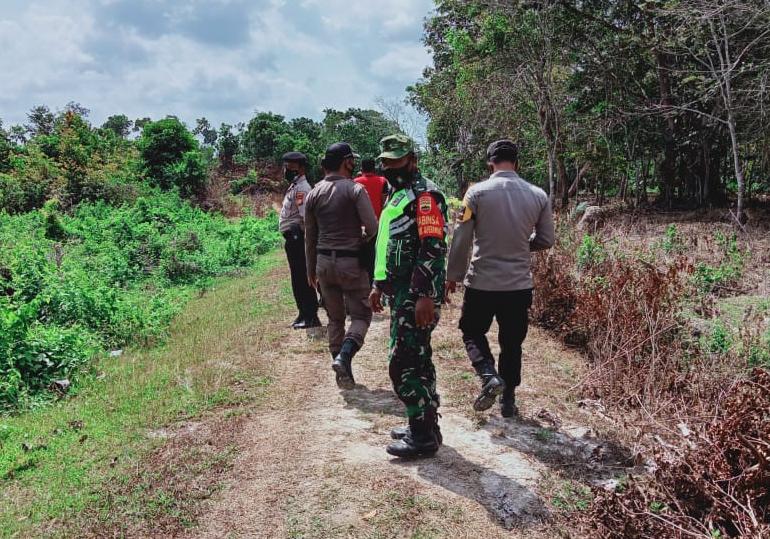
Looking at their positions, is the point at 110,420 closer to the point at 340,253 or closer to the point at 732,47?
the point at 340,253

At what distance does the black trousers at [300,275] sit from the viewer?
6.28 m

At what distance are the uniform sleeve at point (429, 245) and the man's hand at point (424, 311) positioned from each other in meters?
0.04

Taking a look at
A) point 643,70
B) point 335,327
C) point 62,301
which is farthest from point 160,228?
point 643,70

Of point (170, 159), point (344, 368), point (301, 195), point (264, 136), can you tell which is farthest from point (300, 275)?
point (264, 136)

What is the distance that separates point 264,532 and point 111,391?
8.97 ft

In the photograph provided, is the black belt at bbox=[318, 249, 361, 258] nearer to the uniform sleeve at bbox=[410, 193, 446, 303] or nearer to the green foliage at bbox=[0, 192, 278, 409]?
the uniform sleeve at bbox=[410, 193, 446, 303]

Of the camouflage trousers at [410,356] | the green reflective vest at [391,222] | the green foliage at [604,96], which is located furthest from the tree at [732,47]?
the camouflage trousers at [410,356]

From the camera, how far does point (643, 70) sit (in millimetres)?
16156

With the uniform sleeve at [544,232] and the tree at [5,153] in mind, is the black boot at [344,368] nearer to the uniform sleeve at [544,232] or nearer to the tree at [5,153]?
the uniform sleeve at [544,232]

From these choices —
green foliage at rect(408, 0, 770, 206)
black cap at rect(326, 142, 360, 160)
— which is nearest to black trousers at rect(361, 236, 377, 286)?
black cap at rect(326, 142, 360, 160)

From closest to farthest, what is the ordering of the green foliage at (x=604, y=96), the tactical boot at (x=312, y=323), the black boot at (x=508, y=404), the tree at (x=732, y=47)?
the black boot at (x=508, y=404), the tactical boot at (x=312, y=323), the tree at (x=732, y=47), the green foliage at (x=604, y=96)

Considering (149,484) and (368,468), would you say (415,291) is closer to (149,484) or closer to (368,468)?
(368,468)

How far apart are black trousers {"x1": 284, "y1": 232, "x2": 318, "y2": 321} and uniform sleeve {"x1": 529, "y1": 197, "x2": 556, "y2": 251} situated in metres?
2.92

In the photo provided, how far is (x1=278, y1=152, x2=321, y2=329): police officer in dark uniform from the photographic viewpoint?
611 centimetres
